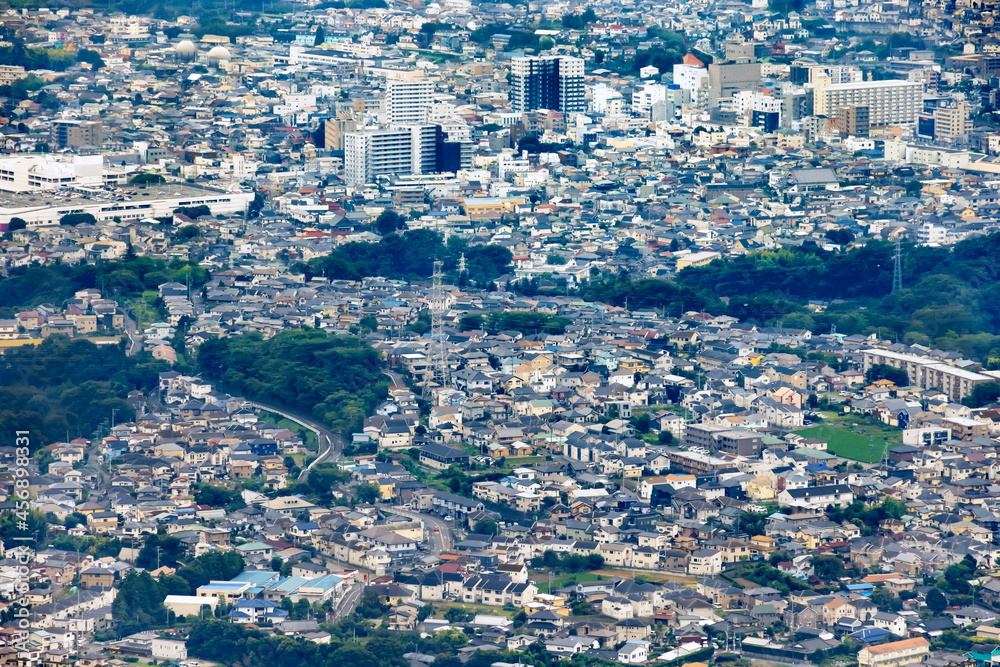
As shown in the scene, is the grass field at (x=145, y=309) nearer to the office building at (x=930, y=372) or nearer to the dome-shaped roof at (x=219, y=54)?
the office building at (x=930, y=372)

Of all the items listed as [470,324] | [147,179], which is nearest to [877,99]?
[147,179]

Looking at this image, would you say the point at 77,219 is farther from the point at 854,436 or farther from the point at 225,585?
the point at 225,585

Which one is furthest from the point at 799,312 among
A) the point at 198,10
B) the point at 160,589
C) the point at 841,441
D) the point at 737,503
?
the point at 198,10

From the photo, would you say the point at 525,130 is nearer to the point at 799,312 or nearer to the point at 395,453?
the point at 799,312

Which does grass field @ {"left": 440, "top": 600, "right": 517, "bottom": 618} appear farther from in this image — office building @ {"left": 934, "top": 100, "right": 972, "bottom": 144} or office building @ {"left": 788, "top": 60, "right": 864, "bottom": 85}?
office building @ {"left": 788, "top": 60, "right": 864, "bottom": 85}

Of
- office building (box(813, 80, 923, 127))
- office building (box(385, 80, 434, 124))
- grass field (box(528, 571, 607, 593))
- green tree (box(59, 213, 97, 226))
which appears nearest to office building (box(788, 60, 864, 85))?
office building (box(813, 80, 923, 127))

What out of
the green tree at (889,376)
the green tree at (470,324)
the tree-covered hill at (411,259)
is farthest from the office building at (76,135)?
the green tree at (889,376)

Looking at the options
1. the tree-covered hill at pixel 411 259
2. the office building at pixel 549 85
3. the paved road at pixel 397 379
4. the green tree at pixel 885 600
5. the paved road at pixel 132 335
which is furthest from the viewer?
the office building at pixel 549 85
